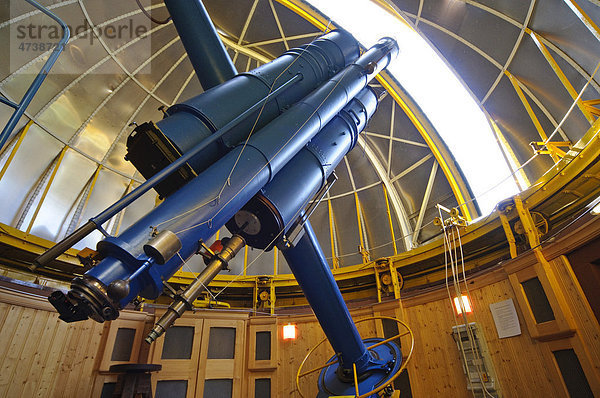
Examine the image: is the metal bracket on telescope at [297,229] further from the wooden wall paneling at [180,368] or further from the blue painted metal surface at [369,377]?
the wooden wall paneling at [180,368]

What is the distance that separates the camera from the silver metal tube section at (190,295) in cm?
197

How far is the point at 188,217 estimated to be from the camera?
2082 mm

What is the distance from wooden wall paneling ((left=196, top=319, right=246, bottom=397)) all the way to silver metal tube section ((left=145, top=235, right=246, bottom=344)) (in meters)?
5.52

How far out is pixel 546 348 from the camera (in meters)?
4.91

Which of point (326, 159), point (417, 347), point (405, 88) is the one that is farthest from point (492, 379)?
point (405, 88)

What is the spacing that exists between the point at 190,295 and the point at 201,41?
273 cm

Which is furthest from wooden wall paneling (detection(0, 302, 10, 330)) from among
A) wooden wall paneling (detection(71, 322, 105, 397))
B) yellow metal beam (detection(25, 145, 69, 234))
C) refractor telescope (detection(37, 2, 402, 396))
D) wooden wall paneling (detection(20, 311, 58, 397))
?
refractor telescope (detection(37, 2, 402, 396))

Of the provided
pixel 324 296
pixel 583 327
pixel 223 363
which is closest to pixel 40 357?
pixel 223 363

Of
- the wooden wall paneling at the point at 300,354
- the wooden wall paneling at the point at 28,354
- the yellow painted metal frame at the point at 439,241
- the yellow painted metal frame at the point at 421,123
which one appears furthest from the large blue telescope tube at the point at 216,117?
the yellow painted metal frame at the point at 421,123

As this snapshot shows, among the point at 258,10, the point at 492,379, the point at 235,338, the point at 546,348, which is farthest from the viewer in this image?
the point at 258,10

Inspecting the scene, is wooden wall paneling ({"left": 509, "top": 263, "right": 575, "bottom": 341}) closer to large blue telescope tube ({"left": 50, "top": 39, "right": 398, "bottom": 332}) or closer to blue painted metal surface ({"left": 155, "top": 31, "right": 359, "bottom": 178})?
large blue telescope tube ({"left": 50, "top": 39, "right": 398, "bottom": 332})

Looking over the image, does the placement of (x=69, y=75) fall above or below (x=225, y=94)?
above

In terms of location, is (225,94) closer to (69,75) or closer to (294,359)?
(294,359)

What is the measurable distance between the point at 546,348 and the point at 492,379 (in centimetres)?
114
